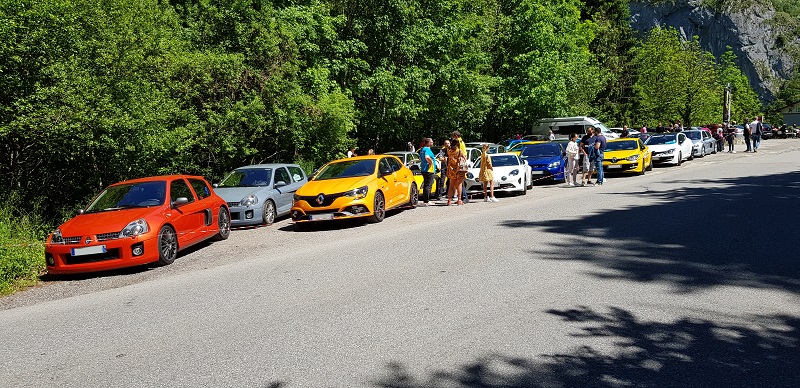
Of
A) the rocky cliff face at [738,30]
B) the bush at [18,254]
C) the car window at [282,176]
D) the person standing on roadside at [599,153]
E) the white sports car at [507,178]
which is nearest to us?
the bush at [18,254]

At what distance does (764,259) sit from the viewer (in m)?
7.70

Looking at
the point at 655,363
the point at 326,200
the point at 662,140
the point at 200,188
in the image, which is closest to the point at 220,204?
the point at 200,188

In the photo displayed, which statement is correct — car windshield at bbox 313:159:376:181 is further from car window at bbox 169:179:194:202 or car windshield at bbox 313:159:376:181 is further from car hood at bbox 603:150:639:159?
car hood at bbox 603:150:639:159

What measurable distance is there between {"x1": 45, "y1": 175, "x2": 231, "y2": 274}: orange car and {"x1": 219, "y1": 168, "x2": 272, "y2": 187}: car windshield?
3.53 metres

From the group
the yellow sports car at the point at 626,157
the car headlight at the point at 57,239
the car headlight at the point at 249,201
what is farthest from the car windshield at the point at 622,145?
the car headlight at the point at 57,239

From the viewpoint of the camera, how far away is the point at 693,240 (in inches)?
357

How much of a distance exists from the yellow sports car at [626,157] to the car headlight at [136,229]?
18.6 meters

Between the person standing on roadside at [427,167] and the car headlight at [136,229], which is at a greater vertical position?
the person standing on roadside at [427,167]

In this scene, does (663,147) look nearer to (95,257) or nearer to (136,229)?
(136,229)

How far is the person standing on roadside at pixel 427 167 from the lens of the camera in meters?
17.3

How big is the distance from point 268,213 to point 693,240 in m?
9.72

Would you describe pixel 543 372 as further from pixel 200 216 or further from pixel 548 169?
pixel 548 169

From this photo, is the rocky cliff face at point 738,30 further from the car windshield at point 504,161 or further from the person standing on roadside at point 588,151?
the car windshield at point 504,161

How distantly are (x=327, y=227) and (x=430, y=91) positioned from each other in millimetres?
18283
